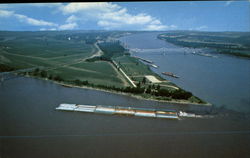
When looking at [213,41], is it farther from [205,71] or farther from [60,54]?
[60,54]

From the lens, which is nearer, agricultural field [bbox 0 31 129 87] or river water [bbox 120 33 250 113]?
river water [bbox 120 33 250 113]

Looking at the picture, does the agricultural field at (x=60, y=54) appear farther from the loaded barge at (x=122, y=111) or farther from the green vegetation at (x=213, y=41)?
the green vegetation at (x=213, y=41)

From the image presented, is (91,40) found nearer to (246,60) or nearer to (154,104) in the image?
(154,104)

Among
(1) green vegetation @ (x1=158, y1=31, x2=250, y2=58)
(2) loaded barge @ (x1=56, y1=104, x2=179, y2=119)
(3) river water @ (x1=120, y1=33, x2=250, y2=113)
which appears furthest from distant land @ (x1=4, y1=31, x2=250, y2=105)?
(2) loaded barge @ (x1=56, y1=104, x2=179, y2=119)

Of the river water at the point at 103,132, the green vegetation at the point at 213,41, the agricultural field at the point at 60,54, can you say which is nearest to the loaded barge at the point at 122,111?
the river water at the point at 103,132

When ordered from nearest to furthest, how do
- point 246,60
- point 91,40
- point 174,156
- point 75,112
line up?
point 174,156, point 75,112, point 246,60, point 91,40

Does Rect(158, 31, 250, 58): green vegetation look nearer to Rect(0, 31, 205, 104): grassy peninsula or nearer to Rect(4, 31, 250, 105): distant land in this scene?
Rect(4, 31, 250, 105): distant land

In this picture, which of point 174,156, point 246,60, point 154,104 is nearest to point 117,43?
point 154,104
